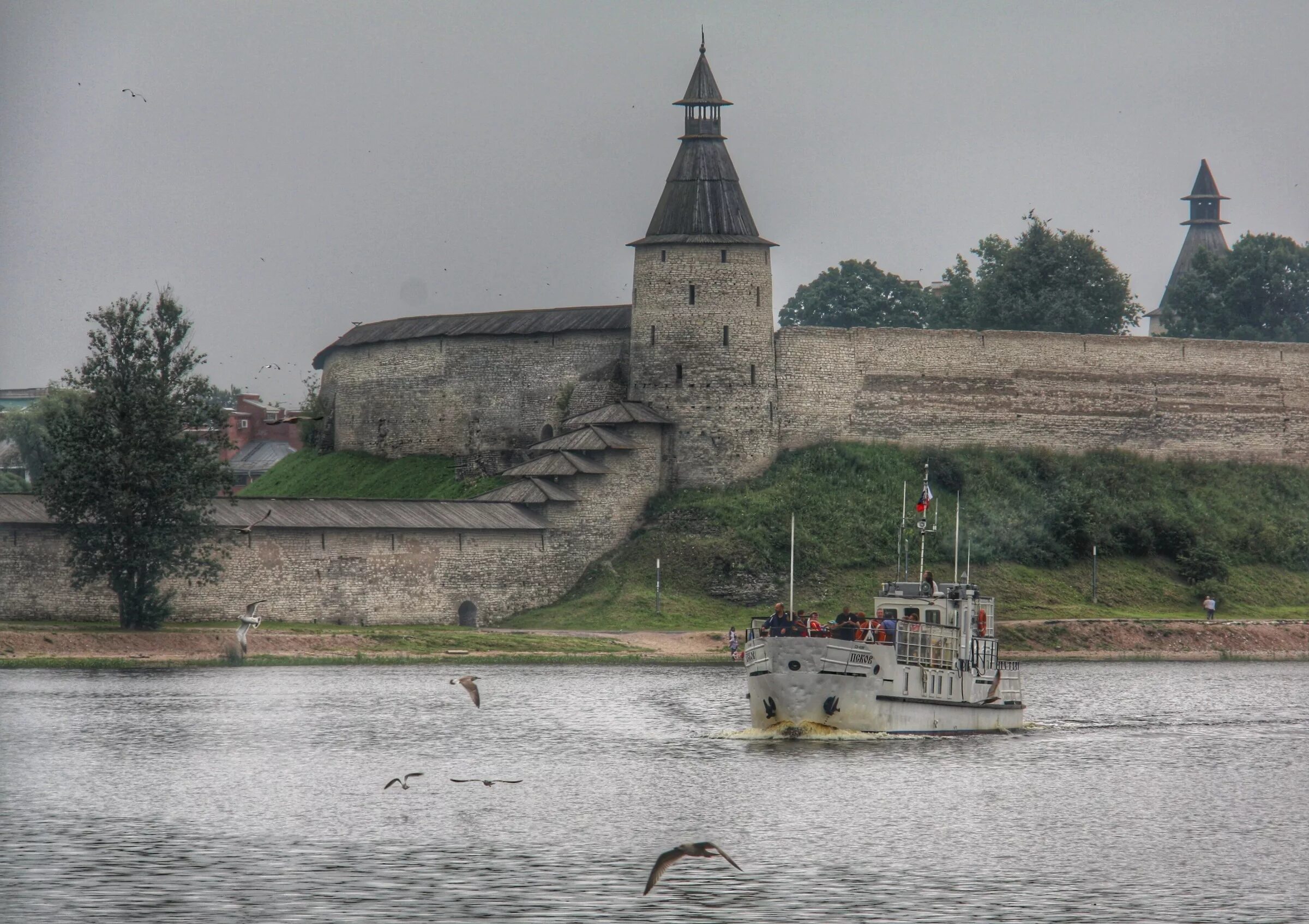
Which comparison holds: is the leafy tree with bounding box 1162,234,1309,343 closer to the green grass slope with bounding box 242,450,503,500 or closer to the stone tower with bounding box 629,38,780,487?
the stone tower with bounding box 629,38,780,487

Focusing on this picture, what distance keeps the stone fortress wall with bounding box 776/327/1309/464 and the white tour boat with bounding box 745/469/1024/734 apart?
25.4 metres

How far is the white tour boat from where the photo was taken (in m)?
32.8

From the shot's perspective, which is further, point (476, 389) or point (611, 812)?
point (476, 389)

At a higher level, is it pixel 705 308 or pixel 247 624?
pixel 705 308

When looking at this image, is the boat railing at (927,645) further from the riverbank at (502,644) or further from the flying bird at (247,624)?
the flying bird at (247,624)

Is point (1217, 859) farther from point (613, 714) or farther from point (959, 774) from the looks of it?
point (613, 714)

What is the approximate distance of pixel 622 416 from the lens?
59.5 meters

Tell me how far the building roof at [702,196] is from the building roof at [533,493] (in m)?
7.80

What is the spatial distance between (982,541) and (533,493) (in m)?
13.0

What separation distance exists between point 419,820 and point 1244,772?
1343 cm

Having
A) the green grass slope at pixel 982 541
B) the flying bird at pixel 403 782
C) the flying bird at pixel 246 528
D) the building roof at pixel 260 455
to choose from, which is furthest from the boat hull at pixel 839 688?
the building roof at pixel 260 455

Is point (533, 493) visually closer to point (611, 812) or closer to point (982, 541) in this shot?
point (982, 541)

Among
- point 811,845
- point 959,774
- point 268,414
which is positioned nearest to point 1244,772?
point 959,774

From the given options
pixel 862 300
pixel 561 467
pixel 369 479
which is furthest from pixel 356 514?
pixel 862 300
